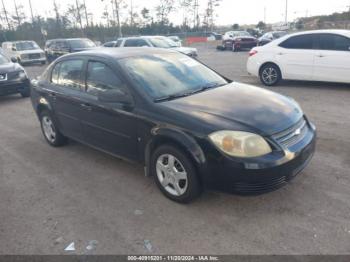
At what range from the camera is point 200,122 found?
3.12m

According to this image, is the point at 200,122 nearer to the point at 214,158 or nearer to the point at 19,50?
the point at 214,158

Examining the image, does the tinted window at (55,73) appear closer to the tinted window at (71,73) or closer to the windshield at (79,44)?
the tinted window at (71,73)

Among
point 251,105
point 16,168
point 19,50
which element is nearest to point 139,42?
point 19,50

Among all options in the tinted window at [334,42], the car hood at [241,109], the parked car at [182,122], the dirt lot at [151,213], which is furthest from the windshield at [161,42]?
the car hood at [241,109]

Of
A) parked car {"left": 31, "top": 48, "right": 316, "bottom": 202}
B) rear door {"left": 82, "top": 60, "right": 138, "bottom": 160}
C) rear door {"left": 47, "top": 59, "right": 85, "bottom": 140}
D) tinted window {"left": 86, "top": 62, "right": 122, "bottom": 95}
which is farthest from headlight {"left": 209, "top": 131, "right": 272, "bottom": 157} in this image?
rear door {"left": 47, "top": 59, "right": 85, "bottom": 140}

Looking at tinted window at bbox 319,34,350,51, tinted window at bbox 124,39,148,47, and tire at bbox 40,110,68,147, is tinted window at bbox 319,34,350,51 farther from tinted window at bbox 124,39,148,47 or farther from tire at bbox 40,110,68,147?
tinted window at bbox 124,39,148,47

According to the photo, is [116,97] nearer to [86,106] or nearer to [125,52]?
[86,106]

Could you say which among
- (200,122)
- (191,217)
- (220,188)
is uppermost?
(200,122)

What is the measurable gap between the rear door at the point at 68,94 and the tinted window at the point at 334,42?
21.4ft

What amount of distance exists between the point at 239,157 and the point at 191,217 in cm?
81

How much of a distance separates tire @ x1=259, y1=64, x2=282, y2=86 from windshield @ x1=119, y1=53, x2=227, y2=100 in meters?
5.15

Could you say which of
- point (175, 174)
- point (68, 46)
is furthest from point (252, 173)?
point (68, 46)

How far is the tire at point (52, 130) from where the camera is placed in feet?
17.1

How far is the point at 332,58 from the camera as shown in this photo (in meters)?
8.06
